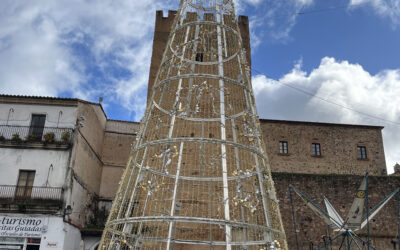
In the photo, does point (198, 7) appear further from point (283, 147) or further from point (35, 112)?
point (283, 147)

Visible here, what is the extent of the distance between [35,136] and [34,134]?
0.71 feet

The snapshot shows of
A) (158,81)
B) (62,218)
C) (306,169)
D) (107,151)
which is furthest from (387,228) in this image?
(107,151)

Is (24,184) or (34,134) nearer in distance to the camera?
(24,184)

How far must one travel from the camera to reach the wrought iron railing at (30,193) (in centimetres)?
1516

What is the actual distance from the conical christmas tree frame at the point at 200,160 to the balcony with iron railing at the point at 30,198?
240 inches

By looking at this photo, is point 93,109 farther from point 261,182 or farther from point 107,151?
point 261,182

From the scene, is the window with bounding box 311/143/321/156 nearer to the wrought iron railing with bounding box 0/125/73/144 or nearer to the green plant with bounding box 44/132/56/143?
the wrought iron railing with bounding box 0/125/73/144

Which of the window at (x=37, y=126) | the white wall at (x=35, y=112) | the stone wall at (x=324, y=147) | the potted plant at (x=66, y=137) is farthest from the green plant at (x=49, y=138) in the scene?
the stone wall at (x=324, y=147)

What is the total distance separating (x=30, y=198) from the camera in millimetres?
15148

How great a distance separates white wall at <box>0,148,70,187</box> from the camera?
15.6 metres

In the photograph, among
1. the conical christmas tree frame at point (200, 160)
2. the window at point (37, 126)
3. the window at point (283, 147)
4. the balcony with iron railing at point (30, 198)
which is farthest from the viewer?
the window at point (283, 147)

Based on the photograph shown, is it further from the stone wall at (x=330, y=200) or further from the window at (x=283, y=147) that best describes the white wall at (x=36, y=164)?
the window at (x=283, y=147)

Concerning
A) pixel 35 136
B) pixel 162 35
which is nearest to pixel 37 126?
pixel 35 136

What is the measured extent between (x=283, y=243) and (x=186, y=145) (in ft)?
17.3
